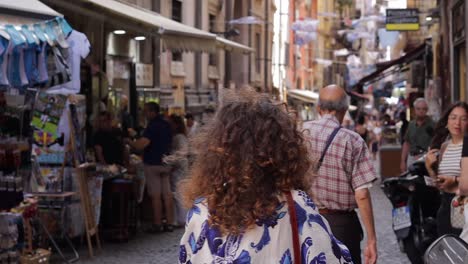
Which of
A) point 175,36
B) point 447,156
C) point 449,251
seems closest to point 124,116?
point 175,36

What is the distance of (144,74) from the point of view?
2136 centimetres

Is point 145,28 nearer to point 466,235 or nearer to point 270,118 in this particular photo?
point 466,235

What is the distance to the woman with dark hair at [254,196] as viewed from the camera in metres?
3.49

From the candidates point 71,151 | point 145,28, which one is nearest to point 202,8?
point 145,28

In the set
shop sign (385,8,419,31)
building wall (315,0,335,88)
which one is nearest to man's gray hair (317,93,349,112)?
shop sign (385,8,419,31)

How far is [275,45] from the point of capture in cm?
4438

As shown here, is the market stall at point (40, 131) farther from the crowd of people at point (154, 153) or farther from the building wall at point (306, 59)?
the building wall at point (306, 59)

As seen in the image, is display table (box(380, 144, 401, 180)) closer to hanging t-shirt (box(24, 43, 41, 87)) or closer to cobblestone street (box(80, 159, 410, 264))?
cobblestone street (box(80, 159, 410, 264))

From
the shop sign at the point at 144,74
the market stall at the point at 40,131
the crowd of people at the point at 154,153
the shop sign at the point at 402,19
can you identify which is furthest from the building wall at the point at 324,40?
the market stall at the point at 40,131

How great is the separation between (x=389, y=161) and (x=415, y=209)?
46.7 ft

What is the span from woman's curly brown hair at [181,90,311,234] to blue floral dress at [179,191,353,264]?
33 millimetres

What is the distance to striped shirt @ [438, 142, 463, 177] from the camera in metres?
8.03

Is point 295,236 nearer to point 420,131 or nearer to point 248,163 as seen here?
point 248,163

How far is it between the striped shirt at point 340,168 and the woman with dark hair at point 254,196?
2.87 meters
